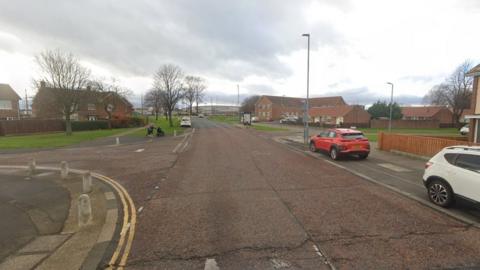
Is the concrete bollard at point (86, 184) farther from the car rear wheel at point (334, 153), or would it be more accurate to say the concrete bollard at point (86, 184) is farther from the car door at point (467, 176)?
the car rear wheel at point (334, 153)

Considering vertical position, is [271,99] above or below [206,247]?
above

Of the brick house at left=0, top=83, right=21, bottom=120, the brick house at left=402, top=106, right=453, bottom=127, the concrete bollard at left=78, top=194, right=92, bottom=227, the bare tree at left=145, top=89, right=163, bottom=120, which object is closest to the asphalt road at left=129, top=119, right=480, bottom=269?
the concrete bollard at left=78, top=194, right=92, bottom=227

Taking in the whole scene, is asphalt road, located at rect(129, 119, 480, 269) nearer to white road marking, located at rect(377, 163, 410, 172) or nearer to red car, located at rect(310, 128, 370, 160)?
white road marking, located at rect(377, 163, 410, 172)

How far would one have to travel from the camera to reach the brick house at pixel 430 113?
216ft

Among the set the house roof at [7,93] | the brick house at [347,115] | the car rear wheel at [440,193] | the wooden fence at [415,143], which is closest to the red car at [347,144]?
the wooden fence at [415,143]

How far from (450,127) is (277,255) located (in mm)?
67910

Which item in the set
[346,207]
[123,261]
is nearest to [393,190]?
[346,207]

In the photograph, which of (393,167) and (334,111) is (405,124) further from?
(393,167)

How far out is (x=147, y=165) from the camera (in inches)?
439

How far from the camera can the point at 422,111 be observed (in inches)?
2825

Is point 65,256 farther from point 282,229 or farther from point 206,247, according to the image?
point 282,229

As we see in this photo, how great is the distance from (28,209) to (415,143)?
1619 cm

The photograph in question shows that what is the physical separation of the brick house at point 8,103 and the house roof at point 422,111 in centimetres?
9562

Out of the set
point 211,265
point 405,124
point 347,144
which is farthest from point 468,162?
point 405,124
